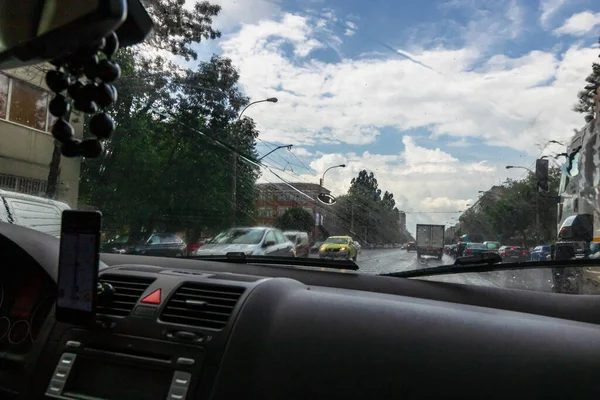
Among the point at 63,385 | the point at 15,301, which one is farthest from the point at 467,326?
the point at 15,301

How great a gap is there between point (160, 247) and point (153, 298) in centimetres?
108

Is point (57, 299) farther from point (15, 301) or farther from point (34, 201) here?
point (34, 201)

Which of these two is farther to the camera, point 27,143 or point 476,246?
point 476,246

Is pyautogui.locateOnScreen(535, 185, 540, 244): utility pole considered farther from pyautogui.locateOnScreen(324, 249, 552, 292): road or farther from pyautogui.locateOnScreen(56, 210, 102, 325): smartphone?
pyautogui.locateOnScreen(56, 210, 102, 325): smartphone

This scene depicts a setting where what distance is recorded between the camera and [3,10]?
6.11 feet

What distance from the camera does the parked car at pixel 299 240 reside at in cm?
327

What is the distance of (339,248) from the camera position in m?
3.32

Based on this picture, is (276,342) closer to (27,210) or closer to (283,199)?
(283,199)

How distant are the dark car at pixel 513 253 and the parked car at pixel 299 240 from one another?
1.15 m

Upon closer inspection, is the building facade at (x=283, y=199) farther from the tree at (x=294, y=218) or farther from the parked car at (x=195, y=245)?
the parked car at (x=195, y=245)

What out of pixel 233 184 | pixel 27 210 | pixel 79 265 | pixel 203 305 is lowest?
pixel 203 305

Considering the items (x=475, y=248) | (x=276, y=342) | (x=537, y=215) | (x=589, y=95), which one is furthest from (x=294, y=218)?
(x=589, y=95)

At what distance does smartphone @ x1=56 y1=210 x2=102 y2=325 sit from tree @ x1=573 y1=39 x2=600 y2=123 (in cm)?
243

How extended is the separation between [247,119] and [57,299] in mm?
1465
